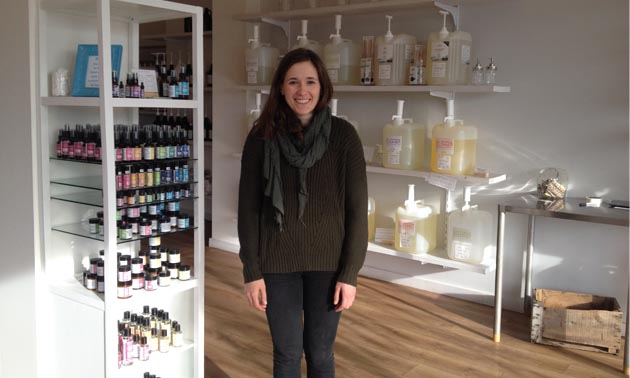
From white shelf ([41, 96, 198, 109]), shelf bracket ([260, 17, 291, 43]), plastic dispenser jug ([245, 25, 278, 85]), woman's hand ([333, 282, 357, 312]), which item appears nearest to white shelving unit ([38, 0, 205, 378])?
white shelf ([41, 96, 198, 109])

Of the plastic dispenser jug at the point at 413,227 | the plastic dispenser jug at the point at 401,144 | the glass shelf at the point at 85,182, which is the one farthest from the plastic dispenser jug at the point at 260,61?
the glass shelf at the point at 85,182

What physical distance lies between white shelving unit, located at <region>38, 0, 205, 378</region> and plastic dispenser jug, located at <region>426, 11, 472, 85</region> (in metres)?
1.58

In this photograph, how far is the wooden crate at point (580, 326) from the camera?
111 inches

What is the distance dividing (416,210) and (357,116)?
33.4 inches

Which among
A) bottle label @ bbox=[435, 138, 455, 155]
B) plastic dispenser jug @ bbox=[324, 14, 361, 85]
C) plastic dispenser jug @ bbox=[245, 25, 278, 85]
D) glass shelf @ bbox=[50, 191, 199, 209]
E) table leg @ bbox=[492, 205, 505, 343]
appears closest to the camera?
glass shelf @ bbox=[50, 191, 199, 209]

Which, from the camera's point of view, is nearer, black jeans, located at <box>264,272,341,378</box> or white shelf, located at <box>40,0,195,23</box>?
black jeans, located at <box>264,272,341,378</box>

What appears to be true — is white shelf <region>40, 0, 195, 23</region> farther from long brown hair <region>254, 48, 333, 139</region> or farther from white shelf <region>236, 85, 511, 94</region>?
white shelf <region>236, 85, 511, 94</region>

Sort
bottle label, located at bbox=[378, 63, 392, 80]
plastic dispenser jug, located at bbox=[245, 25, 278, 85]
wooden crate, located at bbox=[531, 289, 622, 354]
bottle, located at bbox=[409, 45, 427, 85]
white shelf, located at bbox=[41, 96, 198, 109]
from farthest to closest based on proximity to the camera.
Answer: plastic dispenser jug, located at bbox=[245, 25, 278, 85] → bottle label, located at bbox=[378, 63, 392, 80] → bottle, located at bbox=[409, 45, 427, 85] → wooden crate, located at bbox=[531, 289, 622, 354] → white shelf, located at bbox=[41, 96, 198, 109]

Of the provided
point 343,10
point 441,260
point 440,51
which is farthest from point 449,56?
point 441,260

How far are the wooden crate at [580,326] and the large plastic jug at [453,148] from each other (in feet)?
2.63

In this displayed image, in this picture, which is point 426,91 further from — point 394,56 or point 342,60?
point 342,60

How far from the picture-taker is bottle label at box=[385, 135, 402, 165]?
11.5ft

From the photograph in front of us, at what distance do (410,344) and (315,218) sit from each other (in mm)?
1488

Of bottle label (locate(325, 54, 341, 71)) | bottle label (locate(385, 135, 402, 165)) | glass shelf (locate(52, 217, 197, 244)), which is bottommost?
glass shelf (locate(52, 217, 197, 244))
